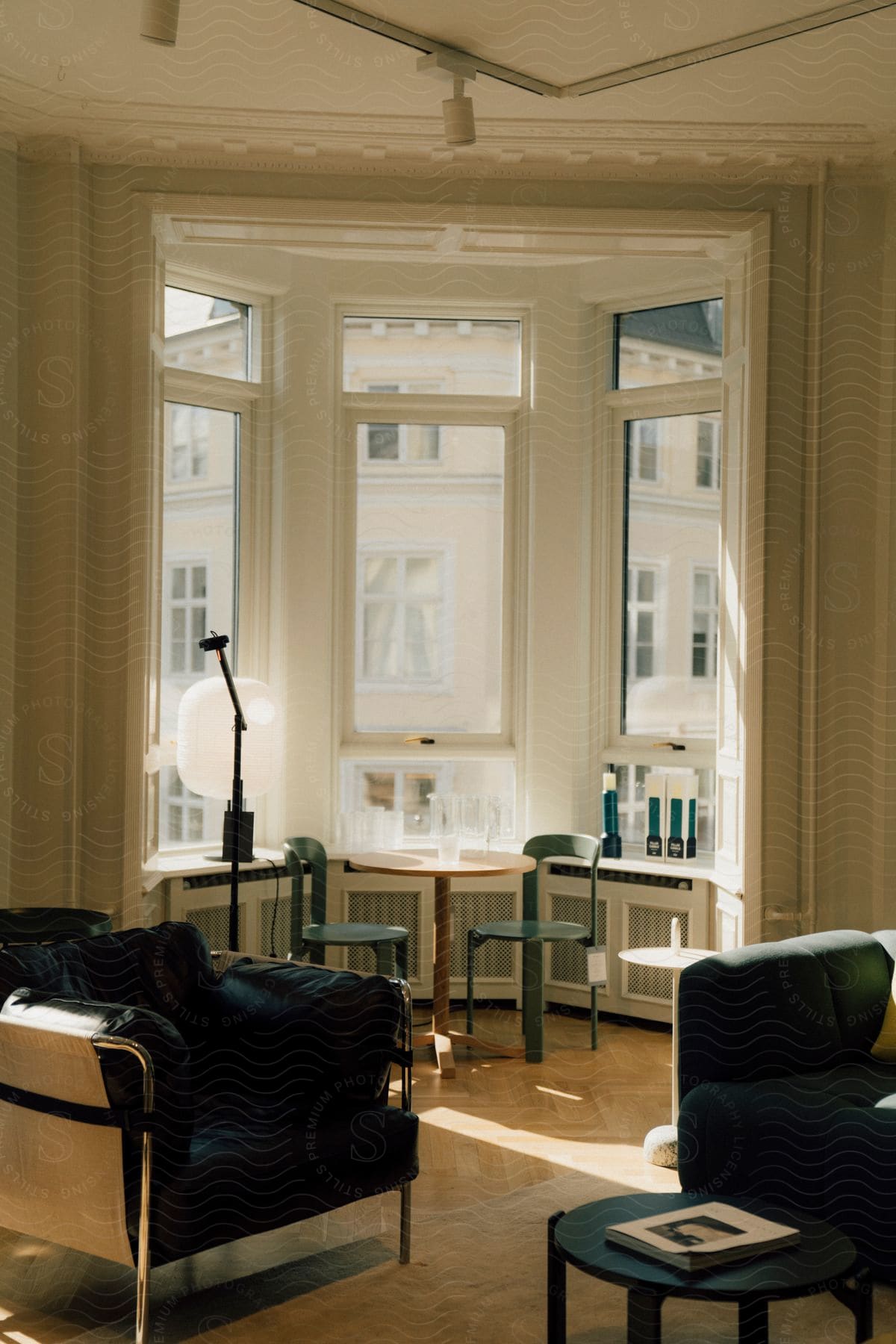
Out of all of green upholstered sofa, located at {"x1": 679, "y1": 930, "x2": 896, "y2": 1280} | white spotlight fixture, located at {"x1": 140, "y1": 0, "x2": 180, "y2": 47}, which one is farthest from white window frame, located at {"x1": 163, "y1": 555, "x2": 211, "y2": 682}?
green upholstered sofa, located at {"x1": 679, "y1": 930, "x2": 896, "y2": 1280}

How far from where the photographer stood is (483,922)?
567cm

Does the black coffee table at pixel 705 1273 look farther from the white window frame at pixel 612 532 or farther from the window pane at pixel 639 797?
the white window frame at pixel 612 532

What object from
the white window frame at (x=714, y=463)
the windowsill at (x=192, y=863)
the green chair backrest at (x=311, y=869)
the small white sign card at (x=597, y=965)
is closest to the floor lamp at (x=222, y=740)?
the windowsill at (x=192, y=863)

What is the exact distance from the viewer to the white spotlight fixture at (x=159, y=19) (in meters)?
3.09

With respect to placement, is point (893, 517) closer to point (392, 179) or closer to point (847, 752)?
point (847, 752)

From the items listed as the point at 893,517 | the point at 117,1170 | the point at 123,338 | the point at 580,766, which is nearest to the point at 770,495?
the point at 893,517

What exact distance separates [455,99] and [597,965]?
116 inches

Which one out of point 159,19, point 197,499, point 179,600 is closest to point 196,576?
point 179,600

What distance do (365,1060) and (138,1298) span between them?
743 millimetres

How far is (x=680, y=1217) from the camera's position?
7.93 ft

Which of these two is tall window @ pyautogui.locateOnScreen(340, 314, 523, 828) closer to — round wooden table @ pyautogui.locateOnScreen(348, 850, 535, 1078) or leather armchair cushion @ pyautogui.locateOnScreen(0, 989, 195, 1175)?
round wooden table @ pyautogui.locateOnScreen(348, 850, 535, 1078)

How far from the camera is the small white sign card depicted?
480cm

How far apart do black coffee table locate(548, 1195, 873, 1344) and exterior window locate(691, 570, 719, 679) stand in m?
3.20

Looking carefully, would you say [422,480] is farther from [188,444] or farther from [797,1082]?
[797,1082]
